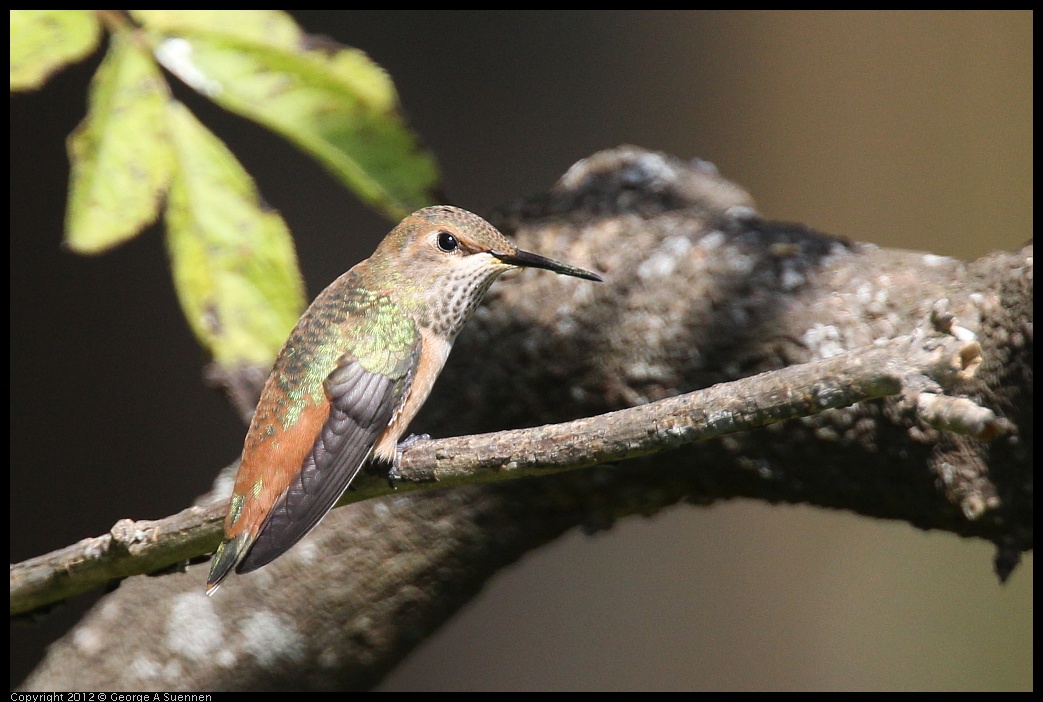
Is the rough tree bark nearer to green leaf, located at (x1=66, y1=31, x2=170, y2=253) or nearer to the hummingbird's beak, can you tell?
the hummingbird's beak

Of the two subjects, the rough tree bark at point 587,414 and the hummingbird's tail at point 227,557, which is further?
the rough tree bark at point 587,414

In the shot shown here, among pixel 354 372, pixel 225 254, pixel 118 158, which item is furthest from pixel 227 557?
pixel 118 158

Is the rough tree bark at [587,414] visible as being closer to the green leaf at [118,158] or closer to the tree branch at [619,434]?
the tree branch at [619,434]

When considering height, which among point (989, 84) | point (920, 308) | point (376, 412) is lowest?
point (376, 412)

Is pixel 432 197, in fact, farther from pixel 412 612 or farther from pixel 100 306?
pixel 100 306

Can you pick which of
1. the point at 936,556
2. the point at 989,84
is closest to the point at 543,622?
the point at 936,556

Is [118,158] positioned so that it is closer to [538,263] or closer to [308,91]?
[308,91]

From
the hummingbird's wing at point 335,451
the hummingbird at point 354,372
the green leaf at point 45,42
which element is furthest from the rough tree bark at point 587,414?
the green leaf at point 45,42
